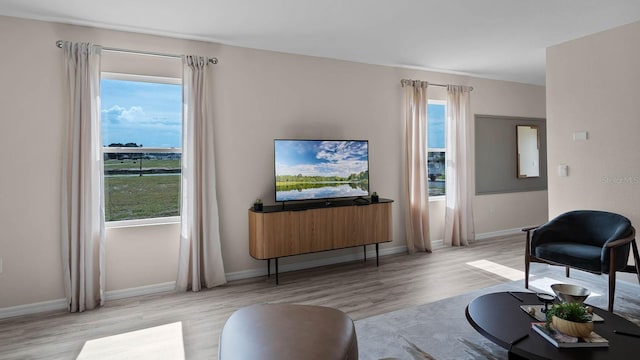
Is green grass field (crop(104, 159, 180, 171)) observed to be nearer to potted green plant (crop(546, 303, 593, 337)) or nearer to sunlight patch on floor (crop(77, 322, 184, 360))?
sunlight patch on floor (crop(77, 322, 184, 360))

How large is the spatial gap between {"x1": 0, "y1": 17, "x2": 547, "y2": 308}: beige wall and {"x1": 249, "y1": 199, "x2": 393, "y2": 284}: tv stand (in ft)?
1.35

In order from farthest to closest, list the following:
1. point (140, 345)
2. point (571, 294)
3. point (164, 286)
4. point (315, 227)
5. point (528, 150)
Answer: point (528, 150)
point (315, 227)
point (164, 286)
point (140, 345)
point (571, 294)

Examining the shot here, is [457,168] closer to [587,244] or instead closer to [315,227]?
[587,244]

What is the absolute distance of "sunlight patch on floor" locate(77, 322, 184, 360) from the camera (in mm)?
2605

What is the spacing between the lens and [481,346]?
2602 millimetres

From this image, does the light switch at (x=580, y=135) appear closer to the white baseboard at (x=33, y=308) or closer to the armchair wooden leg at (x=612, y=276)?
the armchair wooden leg at (x=612, y=276)

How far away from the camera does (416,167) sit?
17.4 feet

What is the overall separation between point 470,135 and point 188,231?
14.9 feet

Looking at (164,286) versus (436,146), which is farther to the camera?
(436,146)

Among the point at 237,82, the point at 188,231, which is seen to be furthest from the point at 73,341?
the point at 237,82

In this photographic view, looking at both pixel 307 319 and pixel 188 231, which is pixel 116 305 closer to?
pixel 188 231

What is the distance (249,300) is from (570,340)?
2.64 meters

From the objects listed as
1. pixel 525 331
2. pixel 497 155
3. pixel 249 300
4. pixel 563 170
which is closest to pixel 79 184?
pixel 249 300

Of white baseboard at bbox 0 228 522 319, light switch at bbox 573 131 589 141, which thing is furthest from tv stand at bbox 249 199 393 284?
light switch at bbox 573 131 589 141
